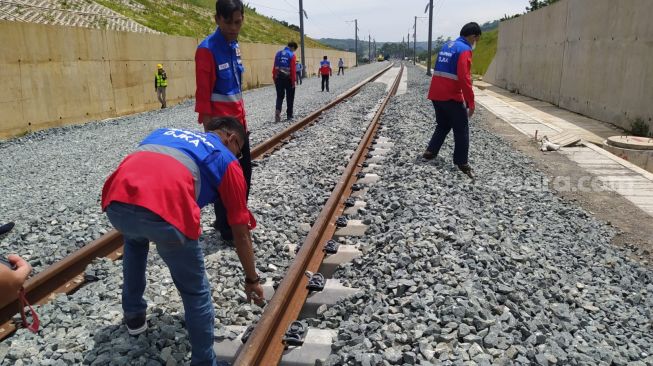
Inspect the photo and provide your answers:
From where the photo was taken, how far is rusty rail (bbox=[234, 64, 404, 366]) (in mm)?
2711

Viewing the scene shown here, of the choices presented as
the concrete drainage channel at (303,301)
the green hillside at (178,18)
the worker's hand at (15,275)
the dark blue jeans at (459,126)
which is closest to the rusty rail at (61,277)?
the worker's hand at (15,275)

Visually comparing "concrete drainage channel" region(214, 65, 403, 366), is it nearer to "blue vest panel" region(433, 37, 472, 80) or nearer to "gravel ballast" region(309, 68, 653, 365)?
"gravel ballast" region(309, 68, 653, 365)

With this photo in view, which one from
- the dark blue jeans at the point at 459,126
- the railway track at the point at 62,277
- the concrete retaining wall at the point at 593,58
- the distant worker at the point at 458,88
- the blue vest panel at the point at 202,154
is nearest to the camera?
the blue vest panel at the point at 202,154

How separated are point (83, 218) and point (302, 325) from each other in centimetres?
310

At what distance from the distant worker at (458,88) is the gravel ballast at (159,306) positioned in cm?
206

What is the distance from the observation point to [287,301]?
128 inches

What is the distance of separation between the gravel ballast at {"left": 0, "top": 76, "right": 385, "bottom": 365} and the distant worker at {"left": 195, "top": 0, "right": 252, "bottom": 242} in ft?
1.55

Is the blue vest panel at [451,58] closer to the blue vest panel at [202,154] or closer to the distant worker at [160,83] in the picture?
the blue vest panel at [202,154]

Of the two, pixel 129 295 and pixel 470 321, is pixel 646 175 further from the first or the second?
pixel 129 295

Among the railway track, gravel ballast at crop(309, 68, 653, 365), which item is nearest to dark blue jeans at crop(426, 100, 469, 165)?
gravel ballast at crop(309, 68, 653, 365)

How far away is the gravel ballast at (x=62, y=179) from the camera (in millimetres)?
4461

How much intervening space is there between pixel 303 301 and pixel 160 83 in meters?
15.5

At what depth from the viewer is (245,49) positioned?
29266 millimetres

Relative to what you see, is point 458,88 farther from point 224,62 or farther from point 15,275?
point 15,275
